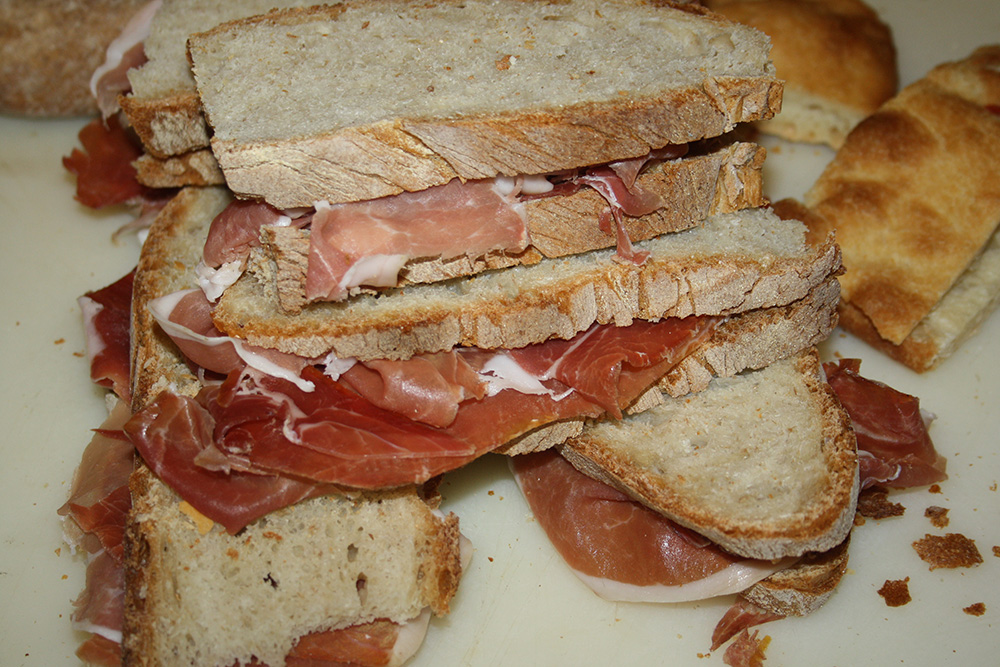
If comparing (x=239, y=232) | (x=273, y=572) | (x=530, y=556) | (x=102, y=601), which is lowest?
(x=530, y=556)

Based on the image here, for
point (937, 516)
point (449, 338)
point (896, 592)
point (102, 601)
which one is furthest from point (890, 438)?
point (102, 601)

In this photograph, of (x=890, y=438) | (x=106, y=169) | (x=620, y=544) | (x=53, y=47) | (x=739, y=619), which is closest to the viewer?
(x=739, y=619)

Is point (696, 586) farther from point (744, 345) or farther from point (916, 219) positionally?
point (916, 219)

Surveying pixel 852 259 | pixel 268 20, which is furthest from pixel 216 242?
pixel 852 259

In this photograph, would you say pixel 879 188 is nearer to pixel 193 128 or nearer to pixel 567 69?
pixel 567 69

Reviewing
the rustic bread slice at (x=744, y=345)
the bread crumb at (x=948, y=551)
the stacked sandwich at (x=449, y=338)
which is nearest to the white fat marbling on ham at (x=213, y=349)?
the stacked sandwich at (x=449, y=338)

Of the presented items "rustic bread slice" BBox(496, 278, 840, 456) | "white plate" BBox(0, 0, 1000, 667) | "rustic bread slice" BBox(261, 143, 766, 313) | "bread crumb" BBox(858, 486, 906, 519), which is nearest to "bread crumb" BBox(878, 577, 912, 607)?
"white plate" BBox(0, 0, 1000, 667)

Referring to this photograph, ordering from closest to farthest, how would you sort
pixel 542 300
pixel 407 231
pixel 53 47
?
pixel 407 231, pixel 542 300, pixel 53 47
